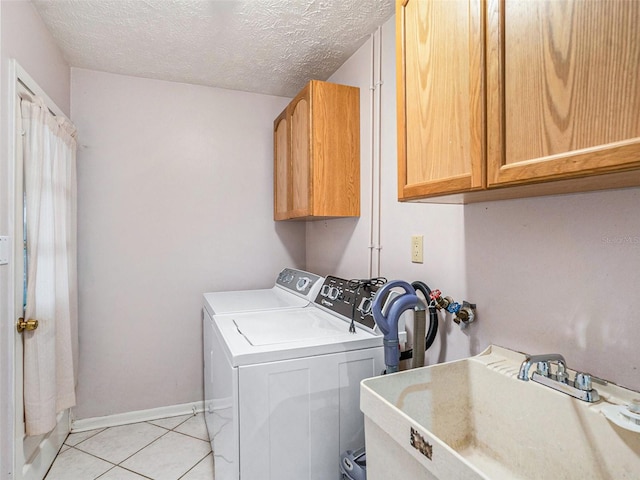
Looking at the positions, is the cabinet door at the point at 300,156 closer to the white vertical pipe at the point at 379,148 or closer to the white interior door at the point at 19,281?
the white vertical pipe at the point at 379,148

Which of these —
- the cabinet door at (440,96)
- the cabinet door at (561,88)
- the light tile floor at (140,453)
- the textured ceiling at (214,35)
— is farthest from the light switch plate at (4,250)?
the cabinet door at (561,88)

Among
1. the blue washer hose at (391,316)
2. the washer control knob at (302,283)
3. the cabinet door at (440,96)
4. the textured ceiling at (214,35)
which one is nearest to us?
the cabinet door at (440,96)

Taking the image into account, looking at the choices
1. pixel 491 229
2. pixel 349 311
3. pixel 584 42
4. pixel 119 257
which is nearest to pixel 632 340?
pixel 491 229

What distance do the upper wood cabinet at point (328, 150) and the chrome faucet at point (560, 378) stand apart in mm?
1366

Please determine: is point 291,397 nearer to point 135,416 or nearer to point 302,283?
point 302,283

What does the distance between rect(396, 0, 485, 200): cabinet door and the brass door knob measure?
1.78 meters

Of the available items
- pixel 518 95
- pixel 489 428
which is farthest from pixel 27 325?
pixel 518 95

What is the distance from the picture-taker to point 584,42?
72 centimetres

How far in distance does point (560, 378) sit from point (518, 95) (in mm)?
778

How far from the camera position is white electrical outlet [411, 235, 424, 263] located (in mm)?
1688

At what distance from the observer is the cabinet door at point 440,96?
0.95 metres

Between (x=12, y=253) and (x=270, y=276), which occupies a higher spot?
(x=12, y=253)

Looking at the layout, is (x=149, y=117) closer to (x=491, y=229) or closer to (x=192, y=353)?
(x=192, y=353)

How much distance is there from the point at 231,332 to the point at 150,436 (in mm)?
1423
